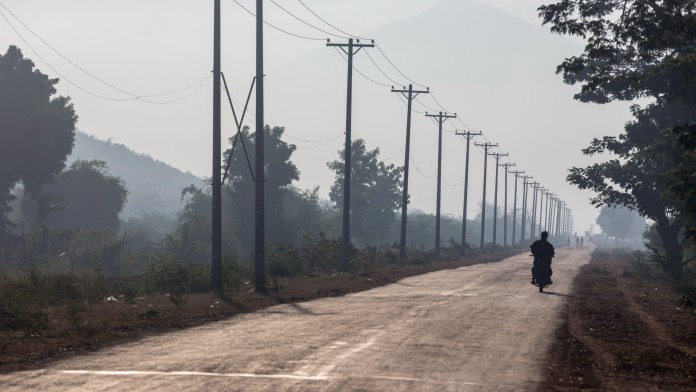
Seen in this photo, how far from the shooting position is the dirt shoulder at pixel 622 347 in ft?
47.8

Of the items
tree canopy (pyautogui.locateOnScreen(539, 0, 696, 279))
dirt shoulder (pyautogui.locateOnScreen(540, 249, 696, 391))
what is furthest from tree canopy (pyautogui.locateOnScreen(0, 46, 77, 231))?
dirt shoulder (pyautogui.locateOnScreen(540, 249, 696, 391))

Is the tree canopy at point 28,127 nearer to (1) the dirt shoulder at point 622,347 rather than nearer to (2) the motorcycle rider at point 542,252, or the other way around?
(2) the motorcycle rider at point 542,252

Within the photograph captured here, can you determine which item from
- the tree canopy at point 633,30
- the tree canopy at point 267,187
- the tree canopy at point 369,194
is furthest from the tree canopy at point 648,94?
the tree canopy at point 369,194

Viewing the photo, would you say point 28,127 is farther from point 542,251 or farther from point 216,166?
point 542,251

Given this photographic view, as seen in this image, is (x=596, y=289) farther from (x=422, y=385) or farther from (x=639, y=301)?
(x=422, y=385)

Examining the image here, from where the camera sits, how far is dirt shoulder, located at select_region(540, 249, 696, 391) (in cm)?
1456

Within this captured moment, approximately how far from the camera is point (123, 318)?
23.5 metres

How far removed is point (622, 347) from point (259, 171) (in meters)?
19.1

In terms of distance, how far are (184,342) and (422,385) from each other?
19.3ft

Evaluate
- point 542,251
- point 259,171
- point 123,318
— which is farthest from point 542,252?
point 123,318

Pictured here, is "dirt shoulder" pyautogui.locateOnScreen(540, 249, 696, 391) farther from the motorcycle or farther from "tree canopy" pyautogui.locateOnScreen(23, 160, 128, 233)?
"tree canopy" pyautogui.locateOnScreen(23, 160, 128, 233)

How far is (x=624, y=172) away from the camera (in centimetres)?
5888

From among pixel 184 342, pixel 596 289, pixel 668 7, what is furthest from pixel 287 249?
pixel 184 342

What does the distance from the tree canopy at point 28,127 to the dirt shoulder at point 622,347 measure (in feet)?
163
